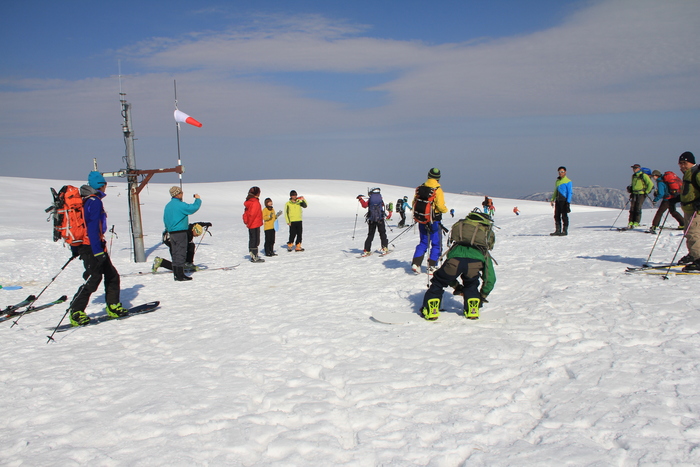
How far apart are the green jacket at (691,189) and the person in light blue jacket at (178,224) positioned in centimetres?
946

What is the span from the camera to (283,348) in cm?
577

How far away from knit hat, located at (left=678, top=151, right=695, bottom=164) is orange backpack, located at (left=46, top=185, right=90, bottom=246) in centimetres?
987

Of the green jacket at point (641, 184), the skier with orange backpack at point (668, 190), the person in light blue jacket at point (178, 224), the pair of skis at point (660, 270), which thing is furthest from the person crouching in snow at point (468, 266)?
the green jacket at point (641, 184)

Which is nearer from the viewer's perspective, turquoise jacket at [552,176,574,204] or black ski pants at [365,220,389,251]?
black ski pants at [365,220,389,251]

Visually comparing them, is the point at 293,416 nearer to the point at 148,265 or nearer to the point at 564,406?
the point at 564,406

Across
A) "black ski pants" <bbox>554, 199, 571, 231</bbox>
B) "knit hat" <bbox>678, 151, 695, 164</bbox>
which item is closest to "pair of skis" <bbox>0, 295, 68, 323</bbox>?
"knit hat" <bbox>678, 151, 695, 164</bbox>

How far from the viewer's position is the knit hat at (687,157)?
25.6 feet

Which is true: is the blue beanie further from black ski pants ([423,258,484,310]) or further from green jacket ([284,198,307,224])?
green jacket ([284,198,307,224])

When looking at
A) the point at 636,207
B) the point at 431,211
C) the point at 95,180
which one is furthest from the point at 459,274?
the point at 636,207

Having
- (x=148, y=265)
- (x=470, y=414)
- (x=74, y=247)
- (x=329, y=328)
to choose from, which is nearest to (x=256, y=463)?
(x=470, y=414)

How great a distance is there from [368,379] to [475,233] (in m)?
2.71

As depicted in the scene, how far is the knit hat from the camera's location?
7.79m

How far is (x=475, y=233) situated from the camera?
6.33 meters

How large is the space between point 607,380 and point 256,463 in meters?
3.27
